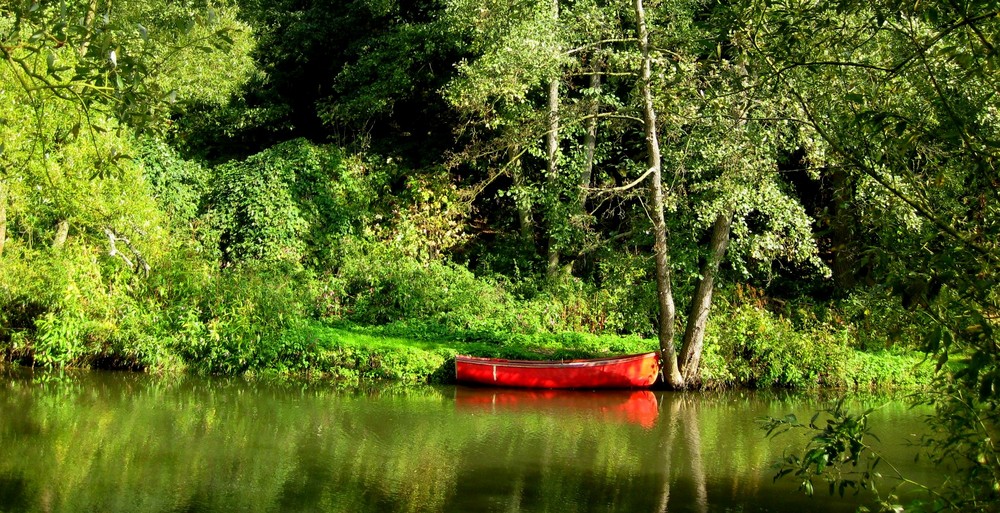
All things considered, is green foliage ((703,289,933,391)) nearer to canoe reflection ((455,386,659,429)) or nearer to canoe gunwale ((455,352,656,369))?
canoe gunwale ((455,352,656,369))

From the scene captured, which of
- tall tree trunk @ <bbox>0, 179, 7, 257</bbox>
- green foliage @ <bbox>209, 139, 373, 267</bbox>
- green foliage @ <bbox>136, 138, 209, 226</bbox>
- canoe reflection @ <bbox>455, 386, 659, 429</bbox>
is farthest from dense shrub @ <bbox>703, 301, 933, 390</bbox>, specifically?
green foliage @ <bbox>136, 138, 209, 226</bbox>

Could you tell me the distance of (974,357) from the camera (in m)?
3.74

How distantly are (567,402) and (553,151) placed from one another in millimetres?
6404

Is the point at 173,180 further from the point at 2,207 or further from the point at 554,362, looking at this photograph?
the point at 554,362

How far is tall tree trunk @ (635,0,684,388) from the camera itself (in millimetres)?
14758

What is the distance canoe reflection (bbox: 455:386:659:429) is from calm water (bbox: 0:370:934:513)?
5cm

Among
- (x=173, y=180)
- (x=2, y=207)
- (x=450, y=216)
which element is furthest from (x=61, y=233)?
(x=450, y=216)

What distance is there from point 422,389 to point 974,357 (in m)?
11.8

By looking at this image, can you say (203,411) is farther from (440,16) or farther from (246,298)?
(440,16)

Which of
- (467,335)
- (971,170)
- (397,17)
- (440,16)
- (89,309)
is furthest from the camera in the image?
(397,17)

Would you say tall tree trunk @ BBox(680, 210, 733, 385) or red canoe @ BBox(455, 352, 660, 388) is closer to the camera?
red canoe @ BBox(455, 352, 660, 388)

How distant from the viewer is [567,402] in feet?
47.6

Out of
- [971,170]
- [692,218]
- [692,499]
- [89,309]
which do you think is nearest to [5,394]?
[89,309]

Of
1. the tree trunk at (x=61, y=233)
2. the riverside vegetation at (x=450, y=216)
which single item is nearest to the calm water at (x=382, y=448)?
the riverside vegetation at (x=450, y=216)
